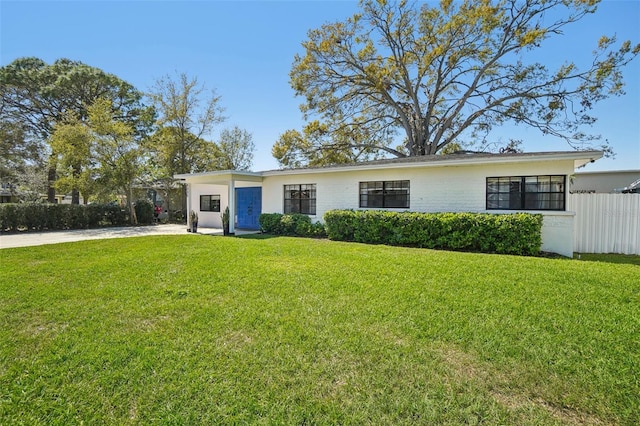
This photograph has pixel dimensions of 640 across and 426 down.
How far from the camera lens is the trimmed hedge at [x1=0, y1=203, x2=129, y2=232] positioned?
13.9m

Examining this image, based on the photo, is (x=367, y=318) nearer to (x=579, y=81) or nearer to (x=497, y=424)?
(x=497, y=424)

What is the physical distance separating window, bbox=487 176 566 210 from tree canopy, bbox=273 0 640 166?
12486 millimetres

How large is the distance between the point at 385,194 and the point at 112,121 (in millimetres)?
17177

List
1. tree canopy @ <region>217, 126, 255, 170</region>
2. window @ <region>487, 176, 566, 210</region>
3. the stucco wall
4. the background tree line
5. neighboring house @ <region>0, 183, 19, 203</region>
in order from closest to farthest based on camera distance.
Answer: window @ <region>487, 176, 566, 210</region>
the stucco wall
the background tree line
tree canopy @ <region>217, 126, 255, 170</region>
neighboring house @ <region>0, 183, 19, 203</region>

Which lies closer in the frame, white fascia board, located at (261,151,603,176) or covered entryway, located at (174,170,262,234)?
white fascia board, located at (261,151,603,176)

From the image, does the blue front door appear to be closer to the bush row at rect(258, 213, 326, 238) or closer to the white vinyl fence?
the bush row at rect(258, 213, 326, 238)

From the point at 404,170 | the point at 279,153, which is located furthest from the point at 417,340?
the point at 279,153

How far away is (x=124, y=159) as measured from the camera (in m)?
17.3

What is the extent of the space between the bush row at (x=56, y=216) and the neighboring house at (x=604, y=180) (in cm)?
2730

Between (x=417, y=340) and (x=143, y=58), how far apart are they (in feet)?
56.9

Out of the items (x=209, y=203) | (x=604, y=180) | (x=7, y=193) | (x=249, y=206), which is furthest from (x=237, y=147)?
(x=604, y=180)

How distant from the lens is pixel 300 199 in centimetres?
1374

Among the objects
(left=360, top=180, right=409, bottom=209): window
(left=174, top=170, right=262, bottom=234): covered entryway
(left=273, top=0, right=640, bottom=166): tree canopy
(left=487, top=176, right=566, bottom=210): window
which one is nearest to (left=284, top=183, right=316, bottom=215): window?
(left=174, top=170, right=262, bottom=234): covered entryway

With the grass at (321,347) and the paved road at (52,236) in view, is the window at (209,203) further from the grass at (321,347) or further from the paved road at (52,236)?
the grass at (321,347)
